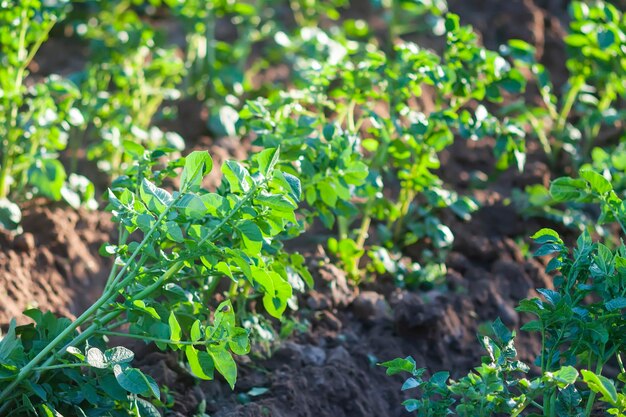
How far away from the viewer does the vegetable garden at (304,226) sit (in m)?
2.23

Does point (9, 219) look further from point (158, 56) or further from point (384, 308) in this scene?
point (384, 308)

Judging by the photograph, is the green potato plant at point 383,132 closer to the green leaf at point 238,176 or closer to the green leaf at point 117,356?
the green leaf at point 238,176

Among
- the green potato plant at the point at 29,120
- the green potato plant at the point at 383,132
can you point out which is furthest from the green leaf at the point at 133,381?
the green potato plant at the point at 29,120

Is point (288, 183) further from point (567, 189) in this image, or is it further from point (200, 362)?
point (567, 189)

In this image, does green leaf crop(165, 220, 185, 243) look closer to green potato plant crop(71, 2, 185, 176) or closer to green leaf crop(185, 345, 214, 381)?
green leaf crop(185, 345, 214, 381)

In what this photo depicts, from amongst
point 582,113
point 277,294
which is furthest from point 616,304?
point 582,113

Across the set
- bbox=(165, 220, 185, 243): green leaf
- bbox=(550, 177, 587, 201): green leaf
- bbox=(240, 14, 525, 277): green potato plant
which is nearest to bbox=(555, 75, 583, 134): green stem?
bbox=(240, 14, 525, 277): green potato plant

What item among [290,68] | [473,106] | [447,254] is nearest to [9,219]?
[447,254]

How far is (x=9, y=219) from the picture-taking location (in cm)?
316

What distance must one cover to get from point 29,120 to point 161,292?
3.98 feet

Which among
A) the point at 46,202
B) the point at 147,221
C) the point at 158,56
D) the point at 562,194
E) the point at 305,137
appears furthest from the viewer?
the point at 158,56

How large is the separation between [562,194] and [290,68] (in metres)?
2.34

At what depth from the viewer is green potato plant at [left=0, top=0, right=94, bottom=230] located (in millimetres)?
3189

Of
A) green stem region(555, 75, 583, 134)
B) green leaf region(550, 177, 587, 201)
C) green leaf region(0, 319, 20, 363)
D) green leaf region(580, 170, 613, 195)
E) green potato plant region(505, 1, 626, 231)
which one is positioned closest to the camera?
green leaf region(0, 319, 20, 363)
